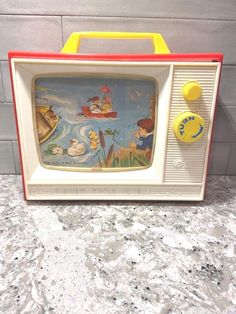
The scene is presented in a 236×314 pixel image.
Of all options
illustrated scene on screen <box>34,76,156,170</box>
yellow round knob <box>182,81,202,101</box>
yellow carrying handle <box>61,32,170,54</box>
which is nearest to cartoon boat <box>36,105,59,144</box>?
illustrated scene on screen <box>34,76,156,170</box>

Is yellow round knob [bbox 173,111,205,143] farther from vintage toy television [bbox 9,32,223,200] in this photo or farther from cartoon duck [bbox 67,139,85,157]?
cartoon duck [bbox 67,139,85,157]

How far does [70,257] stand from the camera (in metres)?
0.49

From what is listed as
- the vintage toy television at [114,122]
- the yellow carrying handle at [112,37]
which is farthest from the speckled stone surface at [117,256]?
the yellow carrying handle at [112,37]

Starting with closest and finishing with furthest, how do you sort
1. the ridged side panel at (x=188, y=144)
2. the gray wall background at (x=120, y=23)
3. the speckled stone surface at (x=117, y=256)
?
the speckled stone surface at (x=117, y=256) < the ridged side panel at (x=188, y=144) < the gray wall background at (x=120, y=23)

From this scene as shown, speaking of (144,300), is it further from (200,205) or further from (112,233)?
(200,205)

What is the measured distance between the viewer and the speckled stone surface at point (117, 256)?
41 cm

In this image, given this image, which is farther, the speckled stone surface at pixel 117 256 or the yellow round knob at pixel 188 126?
the yellow round knob at pixel 188 126

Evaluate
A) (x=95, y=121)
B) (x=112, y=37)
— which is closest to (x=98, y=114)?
(x=95, y=121)

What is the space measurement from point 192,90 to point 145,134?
12cm

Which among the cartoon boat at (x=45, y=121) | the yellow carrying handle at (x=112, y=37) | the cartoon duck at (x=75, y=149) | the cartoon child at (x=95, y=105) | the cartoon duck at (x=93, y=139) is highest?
the yellow carrying handle at (x=112, y=37)

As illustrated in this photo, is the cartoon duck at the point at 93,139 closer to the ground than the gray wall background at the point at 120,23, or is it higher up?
closer to the ground

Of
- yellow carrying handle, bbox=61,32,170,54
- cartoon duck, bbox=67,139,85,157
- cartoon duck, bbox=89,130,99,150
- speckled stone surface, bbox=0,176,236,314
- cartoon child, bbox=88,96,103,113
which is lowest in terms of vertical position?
speckled stone surface, bbox=0,176,236,314

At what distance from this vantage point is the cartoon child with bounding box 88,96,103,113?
55 cm

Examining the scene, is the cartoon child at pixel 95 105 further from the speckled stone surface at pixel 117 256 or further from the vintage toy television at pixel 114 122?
the speckled stone surface at pixel 117 256
